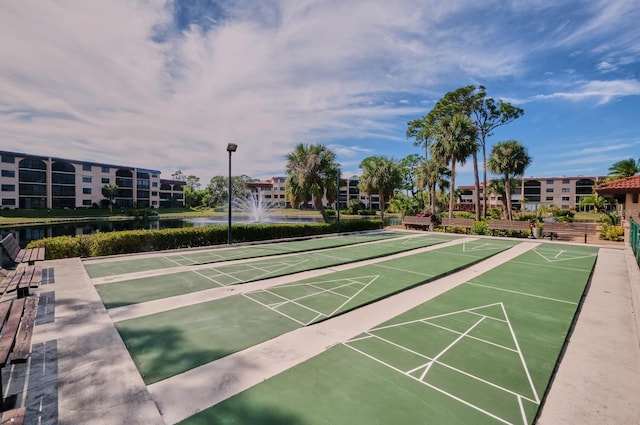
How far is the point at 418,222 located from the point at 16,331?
25088mm

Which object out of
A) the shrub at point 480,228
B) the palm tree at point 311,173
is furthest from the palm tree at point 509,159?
the palm tree at point 311,173

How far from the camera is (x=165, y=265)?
10711 millimetres

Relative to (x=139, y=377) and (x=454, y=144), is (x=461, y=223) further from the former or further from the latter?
(x=139, y=377)

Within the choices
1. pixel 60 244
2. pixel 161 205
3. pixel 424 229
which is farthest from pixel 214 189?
pixel 60 244

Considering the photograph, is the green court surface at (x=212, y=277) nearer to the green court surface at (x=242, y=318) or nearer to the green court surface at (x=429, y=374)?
the green court surface at (x=242, y=318)

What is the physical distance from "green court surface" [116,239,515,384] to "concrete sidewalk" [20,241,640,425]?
317mm

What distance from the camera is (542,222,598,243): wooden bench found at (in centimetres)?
1877

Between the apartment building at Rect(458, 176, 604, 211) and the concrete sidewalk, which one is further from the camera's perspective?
the apartment building at Rect(458, 176, 604, 211)

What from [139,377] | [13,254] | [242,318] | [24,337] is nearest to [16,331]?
[24,337]

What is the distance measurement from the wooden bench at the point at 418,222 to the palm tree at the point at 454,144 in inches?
99.5

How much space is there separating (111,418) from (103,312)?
11.9ft

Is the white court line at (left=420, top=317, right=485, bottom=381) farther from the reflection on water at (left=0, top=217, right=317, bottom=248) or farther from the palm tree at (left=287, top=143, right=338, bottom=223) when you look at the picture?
the reflection on water at (left=0, top=217, right=317, bottom=248)

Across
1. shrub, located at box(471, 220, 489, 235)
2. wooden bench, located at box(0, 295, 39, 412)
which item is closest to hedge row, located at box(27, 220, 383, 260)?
wooden bench, located at box(0, 295, 39, 412)

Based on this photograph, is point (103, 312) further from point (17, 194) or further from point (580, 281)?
point (17, 194)
